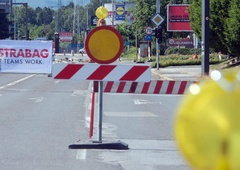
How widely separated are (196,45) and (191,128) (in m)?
77.9

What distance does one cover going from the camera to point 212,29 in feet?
151

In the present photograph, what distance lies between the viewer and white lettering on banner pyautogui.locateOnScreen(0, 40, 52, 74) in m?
18.4

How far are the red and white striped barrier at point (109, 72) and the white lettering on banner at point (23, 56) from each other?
7.11 metres

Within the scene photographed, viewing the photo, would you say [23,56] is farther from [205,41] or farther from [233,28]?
[233,28]

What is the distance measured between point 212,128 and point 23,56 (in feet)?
56.7

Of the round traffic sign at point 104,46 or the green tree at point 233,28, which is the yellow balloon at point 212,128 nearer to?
the round traffic sign at point 104,46

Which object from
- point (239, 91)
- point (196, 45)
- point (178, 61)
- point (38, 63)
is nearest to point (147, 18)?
point (196, 45)

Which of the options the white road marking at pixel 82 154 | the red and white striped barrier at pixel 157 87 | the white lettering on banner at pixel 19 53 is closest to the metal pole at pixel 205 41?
the white lettering on banner at pixel 19 53

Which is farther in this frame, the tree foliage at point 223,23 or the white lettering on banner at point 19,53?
the tree foliage at point 223,23

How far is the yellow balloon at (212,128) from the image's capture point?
5.30 feet

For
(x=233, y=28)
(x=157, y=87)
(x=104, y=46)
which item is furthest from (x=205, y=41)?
(x=104, y=46)

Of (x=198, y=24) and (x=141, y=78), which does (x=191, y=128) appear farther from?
(x=198, y=24)

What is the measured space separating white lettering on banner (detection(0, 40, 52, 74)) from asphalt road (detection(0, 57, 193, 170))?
3.79ft

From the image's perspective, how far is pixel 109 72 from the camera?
1132 cm
